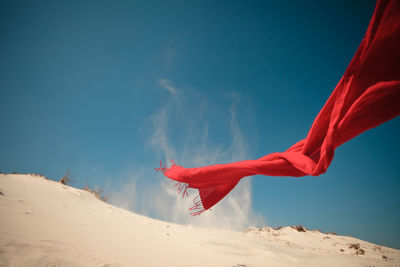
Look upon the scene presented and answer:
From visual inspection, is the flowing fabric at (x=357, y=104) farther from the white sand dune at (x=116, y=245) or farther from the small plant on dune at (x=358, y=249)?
the small plant on dune at (x=358, y=249)

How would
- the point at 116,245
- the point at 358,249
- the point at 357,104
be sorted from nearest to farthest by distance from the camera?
the point at 357,104 → the point at 116,245 → the point at 358,249

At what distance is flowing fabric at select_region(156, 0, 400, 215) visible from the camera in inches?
72.7

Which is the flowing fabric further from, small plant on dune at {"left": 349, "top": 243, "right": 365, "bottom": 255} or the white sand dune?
small plant on dune at {"left": 349, "top": 243, "right": 365, "bottom": 255}

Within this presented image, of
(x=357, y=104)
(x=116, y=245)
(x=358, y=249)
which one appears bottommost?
(x=116, y=245)

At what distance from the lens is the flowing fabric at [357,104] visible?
6.06ft

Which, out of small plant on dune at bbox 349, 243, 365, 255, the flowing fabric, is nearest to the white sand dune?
small plant on dune at bbox 349, 243, 365, 255

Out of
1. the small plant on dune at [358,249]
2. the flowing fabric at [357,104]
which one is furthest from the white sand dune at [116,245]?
the flowing fabric at [357,104]

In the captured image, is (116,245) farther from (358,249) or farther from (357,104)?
(358,249)

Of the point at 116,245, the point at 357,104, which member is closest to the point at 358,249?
the point at 357,104

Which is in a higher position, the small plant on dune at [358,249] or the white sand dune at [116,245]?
the small plant on dune at [358,249]

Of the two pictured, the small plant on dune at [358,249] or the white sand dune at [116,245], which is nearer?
the white sand dune at [116,245]

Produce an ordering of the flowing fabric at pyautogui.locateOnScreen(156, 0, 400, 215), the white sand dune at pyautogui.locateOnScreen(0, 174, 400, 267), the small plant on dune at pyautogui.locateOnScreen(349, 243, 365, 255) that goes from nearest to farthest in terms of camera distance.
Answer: the flowing fabric at pyautogui.locateOnScreen(156, 0, 400, 215)
the white sand dune at pyautogui.locateOnScreen(0, 174, 400, 267)
the small plant on dune at pyautogui.locateOnScreen(349, 243, 365, 255)

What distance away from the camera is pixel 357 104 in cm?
196

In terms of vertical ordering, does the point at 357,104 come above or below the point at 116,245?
above
